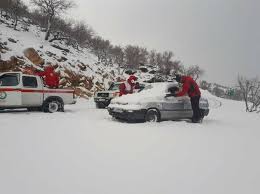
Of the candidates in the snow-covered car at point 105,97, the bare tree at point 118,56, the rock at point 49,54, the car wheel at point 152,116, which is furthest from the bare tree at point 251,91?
the bare tree at point 118,56

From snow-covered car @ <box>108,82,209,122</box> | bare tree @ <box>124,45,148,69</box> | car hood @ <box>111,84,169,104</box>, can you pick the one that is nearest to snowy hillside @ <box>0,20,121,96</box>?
car hood @ <box>111,84,169,104</box>

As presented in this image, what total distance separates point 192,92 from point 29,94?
272 inches

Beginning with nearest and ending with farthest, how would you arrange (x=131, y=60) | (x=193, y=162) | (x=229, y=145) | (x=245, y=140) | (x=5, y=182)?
(x=5, y=182) → (x=193, y=162) → (x=229, y=145) → (x=245, y=140) → (x=131, y=60)

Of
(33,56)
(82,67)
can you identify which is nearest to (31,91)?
(33,56)

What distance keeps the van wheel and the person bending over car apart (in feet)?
18.1

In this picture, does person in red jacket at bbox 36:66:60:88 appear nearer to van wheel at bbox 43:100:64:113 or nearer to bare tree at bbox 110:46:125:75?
van wheel at bbox 43:100:64:113

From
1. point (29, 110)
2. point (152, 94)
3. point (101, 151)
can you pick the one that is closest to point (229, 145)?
point (101, 151)

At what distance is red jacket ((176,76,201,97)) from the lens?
10828mm

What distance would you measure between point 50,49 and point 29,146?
25.1 meters

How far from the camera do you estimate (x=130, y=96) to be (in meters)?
11.2

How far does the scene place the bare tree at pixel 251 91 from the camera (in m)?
23.5

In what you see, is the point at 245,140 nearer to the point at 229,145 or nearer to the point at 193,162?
the point at 229,145

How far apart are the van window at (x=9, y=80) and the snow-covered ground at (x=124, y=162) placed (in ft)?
13.6

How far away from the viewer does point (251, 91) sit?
24.6 metres
